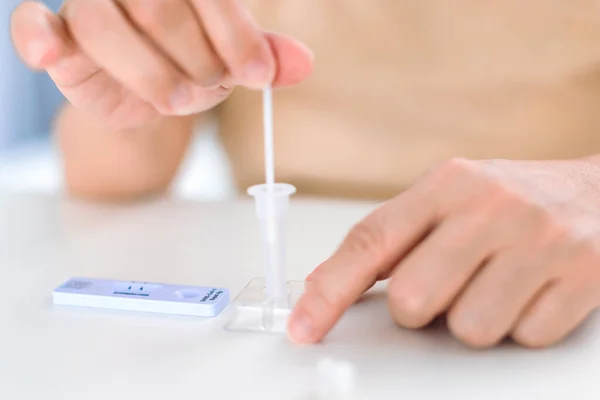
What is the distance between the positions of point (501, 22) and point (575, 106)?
0.48ft

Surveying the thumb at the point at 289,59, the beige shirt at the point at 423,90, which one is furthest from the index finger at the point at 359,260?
the beige shirt at the point at 423,90

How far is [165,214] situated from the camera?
764mm

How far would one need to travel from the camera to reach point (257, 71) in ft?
1.49

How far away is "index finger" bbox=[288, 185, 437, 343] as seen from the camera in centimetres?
43

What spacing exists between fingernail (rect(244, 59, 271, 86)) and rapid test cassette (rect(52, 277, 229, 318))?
6.5 inches

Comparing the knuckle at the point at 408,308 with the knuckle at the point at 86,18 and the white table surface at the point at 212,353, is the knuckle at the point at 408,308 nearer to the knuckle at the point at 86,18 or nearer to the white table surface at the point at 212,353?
the white table surface at the point at 212,353

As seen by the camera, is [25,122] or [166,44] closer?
[166,44]

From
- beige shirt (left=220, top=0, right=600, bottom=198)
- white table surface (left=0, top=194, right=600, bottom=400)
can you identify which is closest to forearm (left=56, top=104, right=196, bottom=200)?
beige shirt (left=220, top=0, right=600, bottom=198)

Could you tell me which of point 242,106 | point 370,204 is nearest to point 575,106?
point 370,204

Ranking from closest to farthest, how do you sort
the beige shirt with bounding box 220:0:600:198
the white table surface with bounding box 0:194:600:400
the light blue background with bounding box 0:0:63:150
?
the white table surface with bounding box 0:194:600:400 < the beige shirt with bounding box 220:0:600:198 < the light blue background with bounding box 0:0:63:150

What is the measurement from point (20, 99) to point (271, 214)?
1.54 metres

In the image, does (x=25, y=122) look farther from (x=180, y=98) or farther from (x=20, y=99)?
(x=180, y=98)

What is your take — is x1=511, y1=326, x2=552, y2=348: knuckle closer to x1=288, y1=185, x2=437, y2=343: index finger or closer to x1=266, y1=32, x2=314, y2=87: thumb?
x1=288, y1=185, x2=437, y2=343: index finger

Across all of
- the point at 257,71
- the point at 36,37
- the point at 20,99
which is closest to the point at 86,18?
the point at 36,37
